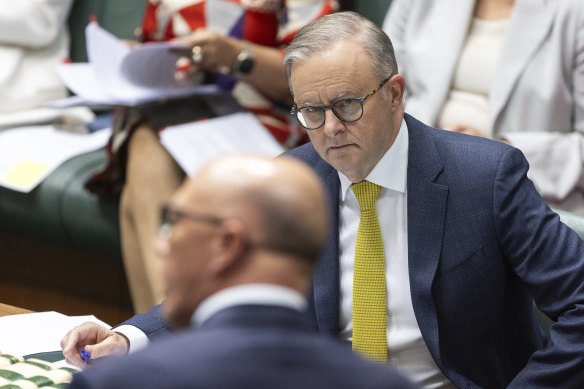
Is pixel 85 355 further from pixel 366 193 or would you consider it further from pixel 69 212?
pixel 69 212

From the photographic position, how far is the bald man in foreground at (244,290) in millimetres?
804

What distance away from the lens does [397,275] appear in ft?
5.74

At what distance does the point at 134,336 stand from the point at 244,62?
135 cm

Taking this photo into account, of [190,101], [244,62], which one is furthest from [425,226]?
[190,101]

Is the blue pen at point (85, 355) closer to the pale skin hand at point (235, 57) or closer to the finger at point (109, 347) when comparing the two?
the finger at point (109, 347)

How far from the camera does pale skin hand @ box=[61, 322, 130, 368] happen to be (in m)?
1.54

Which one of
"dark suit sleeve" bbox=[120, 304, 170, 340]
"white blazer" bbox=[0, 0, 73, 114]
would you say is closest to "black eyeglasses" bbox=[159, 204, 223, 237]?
"dark suit sleeve" bbox=[120, 304, 170, 340]

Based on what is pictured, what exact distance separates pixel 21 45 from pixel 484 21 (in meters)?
1.66

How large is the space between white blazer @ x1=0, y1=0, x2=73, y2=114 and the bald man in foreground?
2.79 meters

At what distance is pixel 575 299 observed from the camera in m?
1.63

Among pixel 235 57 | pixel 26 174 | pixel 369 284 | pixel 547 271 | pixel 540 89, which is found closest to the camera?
pixel 547 271

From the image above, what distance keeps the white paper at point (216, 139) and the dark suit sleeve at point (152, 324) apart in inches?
43.2

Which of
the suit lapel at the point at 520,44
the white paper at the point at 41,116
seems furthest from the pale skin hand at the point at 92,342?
the white paper at the point at 41,116

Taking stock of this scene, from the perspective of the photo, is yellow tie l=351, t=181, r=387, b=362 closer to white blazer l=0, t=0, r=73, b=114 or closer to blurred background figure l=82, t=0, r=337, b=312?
blurred background figure l=82, t=0, r=337, b=312
